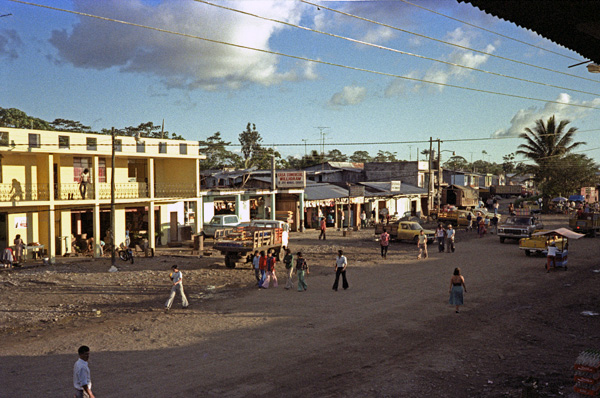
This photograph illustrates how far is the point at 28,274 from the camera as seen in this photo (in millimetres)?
21391

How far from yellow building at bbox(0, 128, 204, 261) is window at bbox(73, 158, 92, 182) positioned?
0.06 meters

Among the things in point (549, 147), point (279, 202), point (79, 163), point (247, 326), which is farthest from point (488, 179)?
point (247, 326)

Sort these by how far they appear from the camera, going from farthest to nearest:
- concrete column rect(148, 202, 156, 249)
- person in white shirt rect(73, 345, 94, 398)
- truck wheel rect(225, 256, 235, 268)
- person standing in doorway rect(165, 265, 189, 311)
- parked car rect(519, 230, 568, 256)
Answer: concrete column rect(148, 202, 156, 249), parked car rect(519, 230, 568, 256), truck wheel rect(225, 256, 235, 268), person standing in doorway rect(165, 265, 189, 311), person in white shirt rect(73, 345, 94, 398)

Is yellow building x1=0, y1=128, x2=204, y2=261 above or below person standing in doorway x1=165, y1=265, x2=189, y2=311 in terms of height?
above

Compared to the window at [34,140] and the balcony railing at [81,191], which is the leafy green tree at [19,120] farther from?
the window at [34,140]

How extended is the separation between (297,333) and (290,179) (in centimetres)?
2718

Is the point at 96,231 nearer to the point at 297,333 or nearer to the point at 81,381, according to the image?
the point at 297,333

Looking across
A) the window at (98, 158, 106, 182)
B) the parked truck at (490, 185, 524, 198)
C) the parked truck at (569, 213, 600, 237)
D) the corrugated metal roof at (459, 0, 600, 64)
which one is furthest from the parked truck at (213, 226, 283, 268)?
the parked truck at (490, 185, 524, 198)

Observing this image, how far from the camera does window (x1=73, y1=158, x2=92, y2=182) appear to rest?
28.3 meters

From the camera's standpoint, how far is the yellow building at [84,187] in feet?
81.8

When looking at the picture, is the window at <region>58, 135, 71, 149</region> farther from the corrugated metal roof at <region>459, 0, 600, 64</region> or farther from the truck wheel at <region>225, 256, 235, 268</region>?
the corrugated metal roof at <region>459, 0, 600, 64</region>

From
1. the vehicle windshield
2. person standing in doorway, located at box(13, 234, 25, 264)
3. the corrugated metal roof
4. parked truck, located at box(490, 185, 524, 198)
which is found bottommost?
person standing in doorway, located at box(13, 234, 25, 264)

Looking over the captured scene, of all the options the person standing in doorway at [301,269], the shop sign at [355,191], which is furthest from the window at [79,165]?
the shop sign at [355,191]

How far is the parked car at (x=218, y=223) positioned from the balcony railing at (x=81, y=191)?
7.59ft
